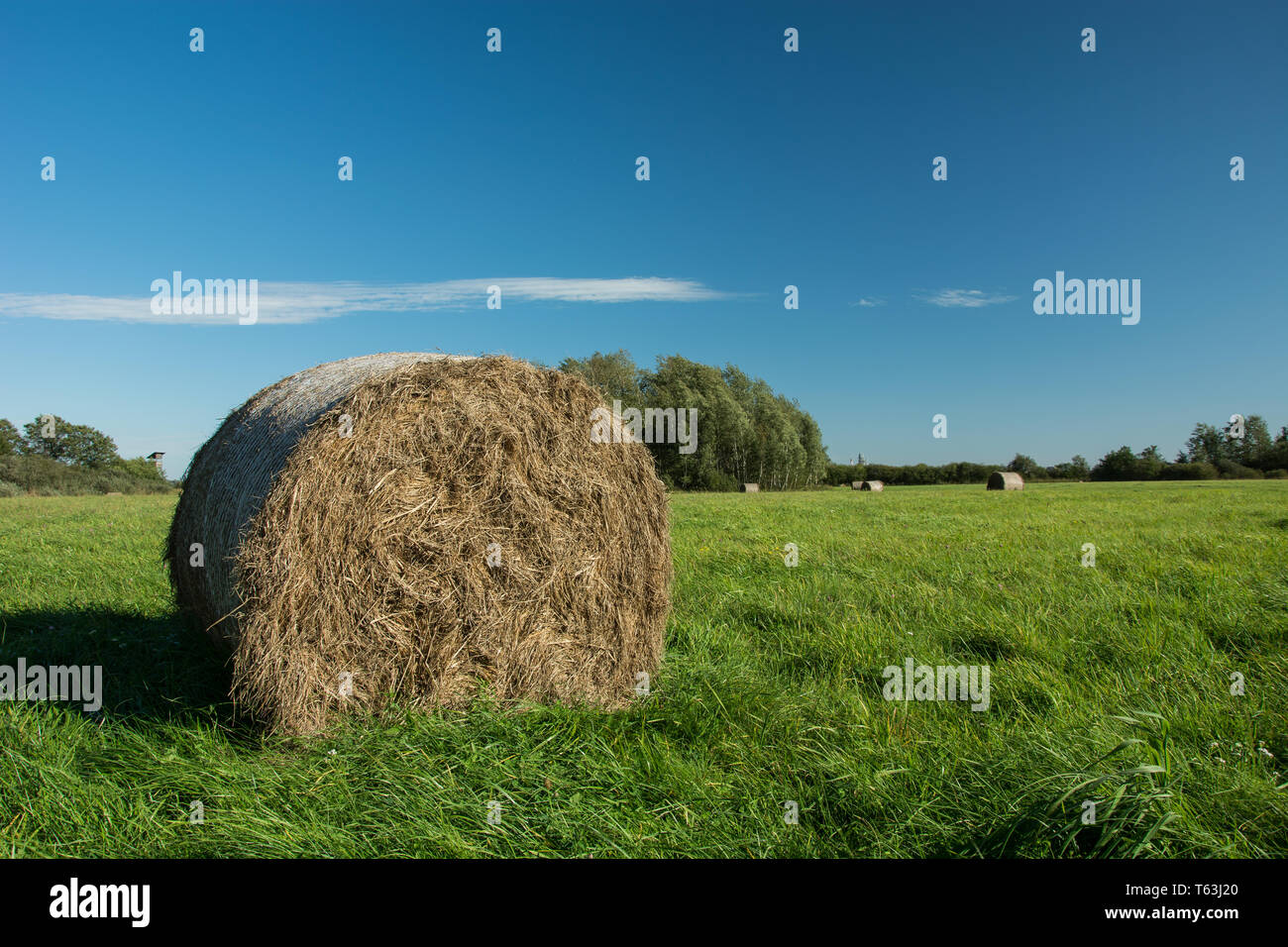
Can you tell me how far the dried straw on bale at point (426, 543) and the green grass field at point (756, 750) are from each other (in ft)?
1.33

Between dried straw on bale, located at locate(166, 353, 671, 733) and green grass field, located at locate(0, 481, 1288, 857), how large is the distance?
40cm

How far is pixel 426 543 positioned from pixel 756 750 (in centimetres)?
250

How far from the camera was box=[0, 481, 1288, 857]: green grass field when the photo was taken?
3258 mm

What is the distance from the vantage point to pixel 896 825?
3.35 m

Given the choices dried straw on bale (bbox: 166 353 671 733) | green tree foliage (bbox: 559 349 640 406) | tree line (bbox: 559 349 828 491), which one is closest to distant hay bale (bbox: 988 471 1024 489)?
tree line (bbox: 559 349 828 491)

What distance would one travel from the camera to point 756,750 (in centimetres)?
409

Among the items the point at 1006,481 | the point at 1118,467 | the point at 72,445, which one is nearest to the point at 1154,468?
the point at 1118,467

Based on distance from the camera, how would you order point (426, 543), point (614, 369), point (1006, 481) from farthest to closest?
1. point (614, 369)
2. point (1006, 481)
3. point (426, 543)

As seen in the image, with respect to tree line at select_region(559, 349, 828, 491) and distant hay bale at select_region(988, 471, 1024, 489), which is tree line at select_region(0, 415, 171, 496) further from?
distant hay bale at select_region(988, 471, 1024, 489)

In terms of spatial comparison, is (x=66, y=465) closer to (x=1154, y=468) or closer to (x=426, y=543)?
(x=426, y=543)

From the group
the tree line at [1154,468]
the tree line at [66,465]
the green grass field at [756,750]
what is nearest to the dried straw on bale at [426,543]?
the green grass field at [756,750]

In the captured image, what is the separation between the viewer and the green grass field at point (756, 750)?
3.26 m

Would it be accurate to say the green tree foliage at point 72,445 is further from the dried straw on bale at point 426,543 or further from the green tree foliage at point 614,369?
the dried straw on bale at point 426,543

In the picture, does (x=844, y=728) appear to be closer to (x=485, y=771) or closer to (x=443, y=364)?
(x=485, y=771)
